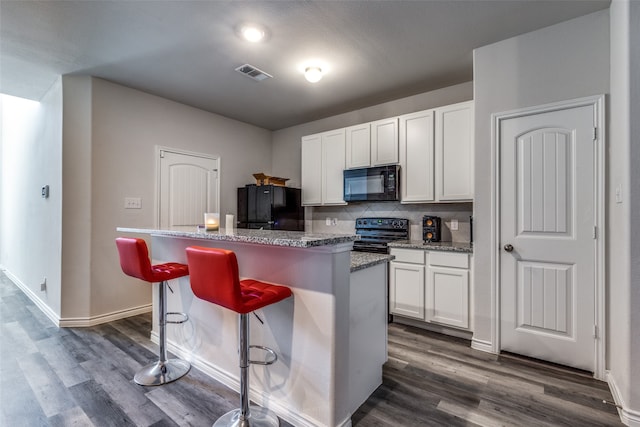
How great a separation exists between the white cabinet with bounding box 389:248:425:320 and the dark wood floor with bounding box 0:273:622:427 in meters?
0.41

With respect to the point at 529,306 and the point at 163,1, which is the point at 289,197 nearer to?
the point at 163,1

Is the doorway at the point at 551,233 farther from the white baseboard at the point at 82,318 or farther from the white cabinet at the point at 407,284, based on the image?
the white baseboard at the point at 82,318

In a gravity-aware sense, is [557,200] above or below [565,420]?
above

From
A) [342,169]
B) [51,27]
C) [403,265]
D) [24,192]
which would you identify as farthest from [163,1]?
[24,192]

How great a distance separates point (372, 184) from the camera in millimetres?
3588

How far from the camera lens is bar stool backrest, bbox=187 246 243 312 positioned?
4.48ft

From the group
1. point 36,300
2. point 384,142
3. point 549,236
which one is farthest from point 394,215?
point 36,300

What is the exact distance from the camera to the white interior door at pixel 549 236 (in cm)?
219

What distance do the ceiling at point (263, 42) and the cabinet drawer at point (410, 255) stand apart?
187cm

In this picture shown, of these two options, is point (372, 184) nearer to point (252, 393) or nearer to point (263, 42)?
point (263, 42)

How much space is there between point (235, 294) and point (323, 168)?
9.76 ft

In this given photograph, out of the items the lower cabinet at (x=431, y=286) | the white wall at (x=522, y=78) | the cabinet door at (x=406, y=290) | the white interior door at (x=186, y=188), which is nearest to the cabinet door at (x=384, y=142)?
Result: the white wall at (x=522, y=78)

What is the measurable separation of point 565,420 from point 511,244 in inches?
48.6

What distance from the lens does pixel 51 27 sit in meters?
2.34
